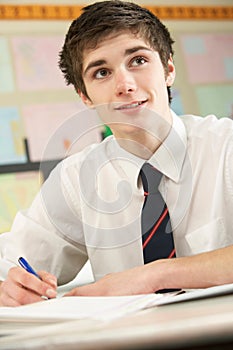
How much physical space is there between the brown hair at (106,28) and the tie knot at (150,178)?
0.99 feet

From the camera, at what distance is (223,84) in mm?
3359

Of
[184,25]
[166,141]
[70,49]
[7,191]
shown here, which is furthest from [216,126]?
[184,25]

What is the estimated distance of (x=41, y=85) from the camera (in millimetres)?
2990

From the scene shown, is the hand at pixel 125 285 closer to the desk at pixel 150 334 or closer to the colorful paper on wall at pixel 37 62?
the desk at pixel 150 334

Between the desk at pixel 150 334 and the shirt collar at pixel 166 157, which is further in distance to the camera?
the shirt collar at pixel 166 157

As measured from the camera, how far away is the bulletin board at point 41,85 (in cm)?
287

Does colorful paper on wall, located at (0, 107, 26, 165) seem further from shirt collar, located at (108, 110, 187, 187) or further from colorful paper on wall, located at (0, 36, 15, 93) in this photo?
shirt collar, located at (108, 110, 187, 187)

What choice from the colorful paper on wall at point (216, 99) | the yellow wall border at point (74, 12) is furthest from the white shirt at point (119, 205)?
the colorful paper on wall at point (216, 99)

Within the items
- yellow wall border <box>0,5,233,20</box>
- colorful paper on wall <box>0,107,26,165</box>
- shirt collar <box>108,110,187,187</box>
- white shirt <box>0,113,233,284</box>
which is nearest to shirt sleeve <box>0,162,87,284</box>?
white shirt <box>0,113,233,284</box>

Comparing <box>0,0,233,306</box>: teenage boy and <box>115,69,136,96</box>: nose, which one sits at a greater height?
<box>115,69,136,96</box>: nose

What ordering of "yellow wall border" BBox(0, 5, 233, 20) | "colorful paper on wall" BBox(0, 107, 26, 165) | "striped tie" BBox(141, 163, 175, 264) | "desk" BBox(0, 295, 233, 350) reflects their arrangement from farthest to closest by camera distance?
"yellow wall border" BBox(0, 5, 233, 20), "colorful paper on wall" BBox(0, 107, 26, 165), "striped tie" BBox(141, 163, 175, 264), "desk" BBox(0, 295, 233, 350)

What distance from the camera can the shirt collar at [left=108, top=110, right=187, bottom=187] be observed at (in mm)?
1310

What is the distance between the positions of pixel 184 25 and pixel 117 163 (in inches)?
81.4

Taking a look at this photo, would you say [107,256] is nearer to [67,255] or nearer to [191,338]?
[67,255]
